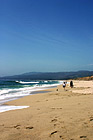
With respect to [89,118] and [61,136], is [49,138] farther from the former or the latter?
[89,118]

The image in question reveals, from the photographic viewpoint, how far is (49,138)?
3221mm

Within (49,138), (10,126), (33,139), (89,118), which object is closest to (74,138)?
(49,138)

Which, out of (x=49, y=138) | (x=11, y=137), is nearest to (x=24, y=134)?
(x=11, y=137)

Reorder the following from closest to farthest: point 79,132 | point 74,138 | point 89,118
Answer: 1. point 74,138
2. point 79,132
3. point 89,118

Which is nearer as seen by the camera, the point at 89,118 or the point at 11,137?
the point at 11,137

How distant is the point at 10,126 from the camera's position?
13.6ft

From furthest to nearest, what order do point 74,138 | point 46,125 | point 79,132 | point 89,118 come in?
point 89,118, point 46,125, point 79,132, point 74,138

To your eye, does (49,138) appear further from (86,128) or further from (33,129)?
(86,128)

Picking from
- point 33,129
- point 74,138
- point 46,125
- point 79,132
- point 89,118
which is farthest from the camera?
point 89,118

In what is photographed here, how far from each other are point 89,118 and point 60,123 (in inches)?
43.9

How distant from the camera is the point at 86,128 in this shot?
12.1 feet

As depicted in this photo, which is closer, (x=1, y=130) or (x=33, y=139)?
(x=33, y=139)

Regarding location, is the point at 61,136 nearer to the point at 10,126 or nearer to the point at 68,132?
the point at 68,132

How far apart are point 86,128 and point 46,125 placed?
122cm
